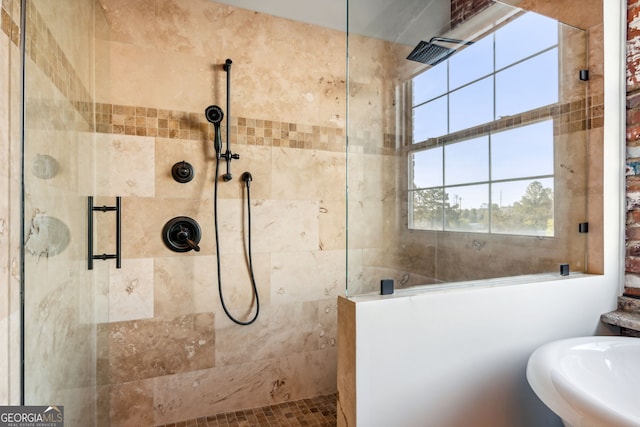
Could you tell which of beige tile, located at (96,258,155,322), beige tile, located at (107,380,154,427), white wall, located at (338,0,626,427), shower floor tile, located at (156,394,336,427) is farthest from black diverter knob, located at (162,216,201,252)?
white wall, located at (338,0,626,427)

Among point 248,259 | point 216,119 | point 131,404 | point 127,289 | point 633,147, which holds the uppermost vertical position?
point 216,119

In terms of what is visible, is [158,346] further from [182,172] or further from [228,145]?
[228,145]

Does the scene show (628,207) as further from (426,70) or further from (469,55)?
(426,70)

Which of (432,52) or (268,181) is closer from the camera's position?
(432,52)

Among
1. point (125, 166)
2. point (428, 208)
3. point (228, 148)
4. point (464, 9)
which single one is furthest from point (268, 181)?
point (464, 9)

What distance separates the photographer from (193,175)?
216 cm

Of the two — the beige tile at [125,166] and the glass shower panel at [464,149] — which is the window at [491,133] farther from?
the beige tile at [125,166]

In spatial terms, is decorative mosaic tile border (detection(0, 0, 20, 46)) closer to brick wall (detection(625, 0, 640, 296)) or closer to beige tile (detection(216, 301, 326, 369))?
beige tile (detection(216, 301, 326, 369))

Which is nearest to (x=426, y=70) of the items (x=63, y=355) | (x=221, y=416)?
(x=63, y=355)

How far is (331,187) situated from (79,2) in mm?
1708

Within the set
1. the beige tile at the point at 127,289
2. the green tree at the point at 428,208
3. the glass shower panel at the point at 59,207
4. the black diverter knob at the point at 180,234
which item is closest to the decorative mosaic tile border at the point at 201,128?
the glass shower panel at the point at 59,207

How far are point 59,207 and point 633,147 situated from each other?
2.58 m

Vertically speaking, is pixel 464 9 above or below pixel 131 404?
above

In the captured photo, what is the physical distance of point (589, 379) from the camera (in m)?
1.27
